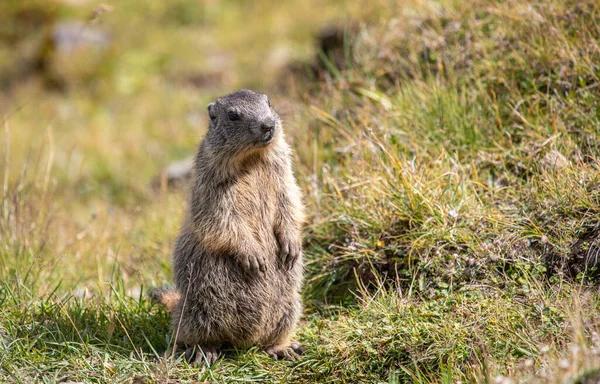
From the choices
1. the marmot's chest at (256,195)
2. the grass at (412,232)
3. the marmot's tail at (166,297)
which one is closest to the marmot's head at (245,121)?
the marmot's chest at (256,195)

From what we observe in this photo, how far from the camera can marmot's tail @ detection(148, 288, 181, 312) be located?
4441mm

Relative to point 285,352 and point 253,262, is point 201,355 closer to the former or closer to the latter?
point 285,352

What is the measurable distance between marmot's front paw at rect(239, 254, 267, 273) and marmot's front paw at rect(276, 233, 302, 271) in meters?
0.16

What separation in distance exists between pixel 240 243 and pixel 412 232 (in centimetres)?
115

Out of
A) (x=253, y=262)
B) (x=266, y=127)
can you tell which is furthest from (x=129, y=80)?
(x=253, y=262)

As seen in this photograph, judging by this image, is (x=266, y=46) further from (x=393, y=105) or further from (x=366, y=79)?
(x=393, y=105)

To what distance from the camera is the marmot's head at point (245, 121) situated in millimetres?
4051

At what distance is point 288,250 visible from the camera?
423 centimetres

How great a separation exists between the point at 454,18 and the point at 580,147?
1.94 m

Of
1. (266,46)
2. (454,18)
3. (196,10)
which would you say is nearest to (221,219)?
(454,18)

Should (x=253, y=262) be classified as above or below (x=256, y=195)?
below

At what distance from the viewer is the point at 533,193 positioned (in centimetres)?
429

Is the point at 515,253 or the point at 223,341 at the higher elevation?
the point at 515,253

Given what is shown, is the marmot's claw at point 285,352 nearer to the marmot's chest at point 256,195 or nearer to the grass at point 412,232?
the grass at point 412,232
